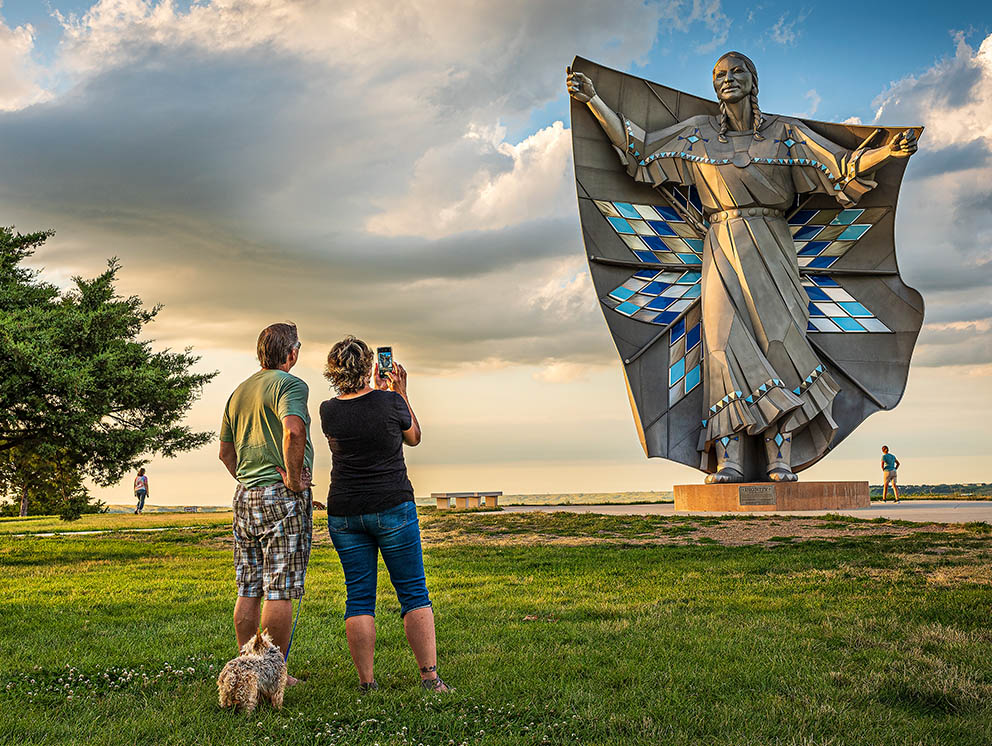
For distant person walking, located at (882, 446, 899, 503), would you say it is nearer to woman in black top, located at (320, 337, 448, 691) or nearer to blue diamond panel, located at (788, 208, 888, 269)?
blue diamond panel, located at (788, 208, 888, 269)

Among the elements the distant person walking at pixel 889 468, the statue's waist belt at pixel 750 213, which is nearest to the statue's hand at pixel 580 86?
the statue's waist belt at pixel 750 213

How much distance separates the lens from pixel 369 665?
4.46 meters

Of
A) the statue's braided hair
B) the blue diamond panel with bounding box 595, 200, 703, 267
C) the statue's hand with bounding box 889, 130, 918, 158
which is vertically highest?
the statue's braided hair

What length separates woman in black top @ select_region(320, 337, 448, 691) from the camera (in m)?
4.38

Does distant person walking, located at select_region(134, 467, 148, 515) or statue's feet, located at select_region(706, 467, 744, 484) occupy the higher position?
statue's feet, located at select_region(706, 467, 744, 484)

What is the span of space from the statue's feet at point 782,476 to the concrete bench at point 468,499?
10733 millimetres

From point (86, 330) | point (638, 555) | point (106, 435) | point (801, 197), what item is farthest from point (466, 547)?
point (801, 197)

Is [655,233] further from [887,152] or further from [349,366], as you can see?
[349,366]

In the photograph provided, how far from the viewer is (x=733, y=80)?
18.5m

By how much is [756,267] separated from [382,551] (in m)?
15.9

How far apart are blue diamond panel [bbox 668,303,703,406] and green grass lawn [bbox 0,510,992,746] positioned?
9.11 metres

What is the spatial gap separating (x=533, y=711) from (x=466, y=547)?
8939 millimetres

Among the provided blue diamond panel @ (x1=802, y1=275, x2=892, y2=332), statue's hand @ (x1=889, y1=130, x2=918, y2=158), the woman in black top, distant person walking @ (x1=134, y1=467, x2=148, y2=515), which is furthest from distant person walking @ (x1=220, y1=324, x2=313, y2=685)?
distant person walking @ (x1=134, y1=467, x2=148, y2=515)

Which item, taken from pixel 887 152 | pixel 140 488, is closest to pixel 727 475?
pixel 887 152
